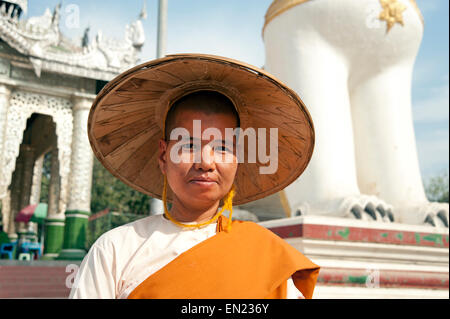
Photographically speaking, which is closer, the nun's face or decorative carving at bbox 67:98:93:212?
the nun's face

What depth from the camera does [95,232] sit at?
8.38 metres

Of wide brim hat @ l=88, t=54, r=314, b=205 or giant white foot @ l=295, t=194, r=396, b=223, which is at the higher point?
wide brim hat @ l=88, t=54, r=314, b=205

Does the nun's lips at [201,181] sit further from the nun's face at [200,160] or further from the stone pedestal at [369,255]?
the stone pedestal at [369,255]

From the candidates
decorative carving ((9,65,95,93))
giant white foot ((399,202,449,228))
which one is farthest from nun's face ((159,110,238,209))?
decorative carving ((9,65,95,93))

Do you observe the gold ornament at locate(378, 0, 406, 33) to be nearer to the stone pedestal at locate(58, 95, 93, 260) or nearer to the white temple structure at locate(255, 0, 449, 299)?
the white temple structure at locate(255, 0, 449, 299)

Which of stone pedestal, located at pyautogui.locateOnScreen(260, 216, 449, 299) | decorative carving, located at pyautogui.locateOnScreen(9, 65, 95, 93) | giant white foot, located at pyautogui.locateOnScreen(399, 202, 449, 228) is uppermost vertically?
decorative carving, located at pyautogui.locateOnScreen(9, 65, 95, 93)

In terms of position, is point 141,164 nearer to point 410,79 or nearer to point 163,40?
point 163,40

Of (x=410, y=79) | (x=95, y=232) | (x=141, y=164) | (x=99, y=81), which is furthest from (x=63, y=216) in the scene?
(x=141, y=164)

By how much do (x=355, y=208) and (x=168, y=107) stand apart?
2827 millimetres

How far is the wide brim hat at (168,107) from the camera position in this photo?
1182 millimetres

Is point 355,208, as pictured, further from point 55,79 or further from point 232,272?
point 55,79

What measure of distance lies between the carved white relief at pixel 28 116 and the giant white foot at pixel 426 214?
5.83m

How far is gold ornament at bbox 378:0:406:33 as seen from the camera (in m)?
4.10

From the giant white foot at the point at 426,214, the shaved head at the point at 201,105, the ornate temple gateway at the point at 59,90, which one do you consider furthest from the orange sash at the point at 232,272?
the ornate temple gateway at the point at 59,90
